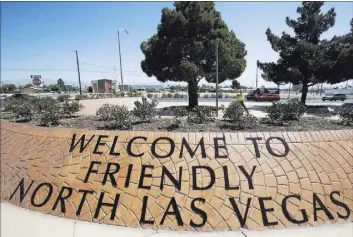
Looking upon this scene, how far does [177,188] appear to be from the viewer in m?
4.87

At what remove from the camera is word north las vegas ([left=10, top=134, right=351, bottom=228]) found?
14.9 ft

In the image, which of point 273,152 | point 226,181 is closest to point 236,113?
point 273,152

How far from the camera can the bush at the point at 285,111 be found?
7.93 m

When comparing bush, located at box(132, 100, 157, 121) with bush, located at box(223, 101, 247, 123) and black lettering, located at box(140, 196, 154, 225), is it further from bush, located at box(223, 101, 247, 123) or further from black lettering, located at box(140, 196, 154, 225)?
black lettering, located at box(140, 196, 154, 225)

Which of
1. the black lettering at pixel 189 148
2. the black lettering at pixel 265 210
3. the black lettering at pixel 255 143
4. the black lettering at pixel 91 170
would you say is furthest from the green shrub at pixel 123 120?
the black lettering at pixel 265 210

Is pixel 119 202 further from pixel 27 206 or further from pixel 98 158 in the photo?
pixel 27 206

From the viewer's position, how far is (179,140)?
551 cm

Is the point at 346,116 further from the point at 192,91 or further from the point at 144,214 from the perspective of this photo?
the point at 192,91

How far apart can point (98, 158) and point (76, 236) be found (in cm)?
167

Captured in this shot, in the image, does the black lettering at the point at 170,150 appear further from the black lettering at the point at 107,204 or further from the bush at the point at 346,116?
the bush at the point at 346,116

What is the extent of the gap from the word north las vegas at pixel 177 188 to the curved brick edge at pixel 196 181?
0.7 inches

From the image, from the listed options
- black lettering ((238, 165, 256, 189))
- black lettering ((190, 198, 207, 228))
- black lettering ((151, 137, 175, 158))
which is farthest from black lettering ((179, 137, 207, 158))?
black lettering ((190, 198, 207, 228))

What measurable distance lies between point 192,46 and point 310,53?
967 cm

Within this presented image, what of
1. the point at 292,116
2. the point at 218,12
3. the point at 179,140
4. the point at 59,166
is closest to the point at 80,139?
the point at 59,166
